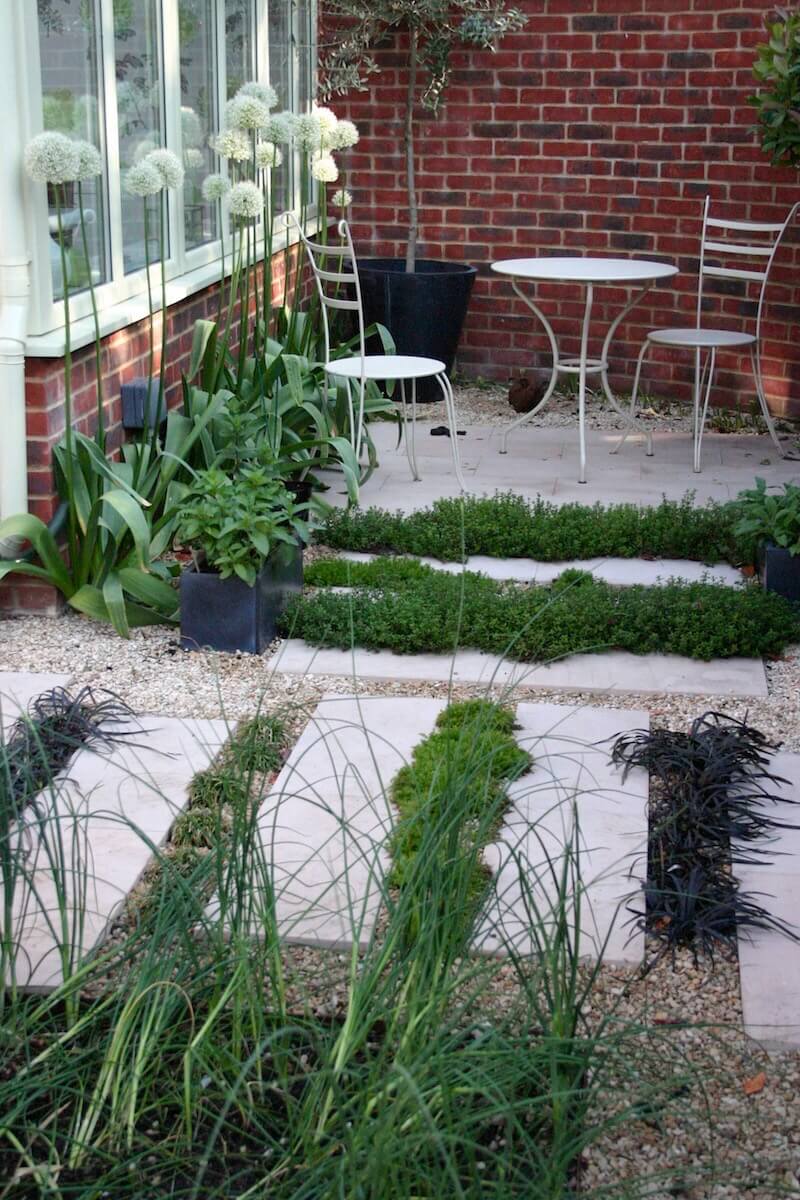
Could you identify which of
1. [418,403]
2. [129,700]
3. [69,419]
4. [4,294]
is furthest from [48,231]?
[418,403]

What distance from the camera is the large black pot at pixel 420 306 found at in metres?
7.05

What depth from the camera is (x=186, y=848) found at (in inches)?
110

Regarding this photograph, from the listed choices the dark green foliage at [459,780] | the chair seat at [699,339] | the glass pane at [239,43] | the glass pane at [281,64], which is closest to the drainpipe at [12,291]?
the dark green foliage at [459,780]

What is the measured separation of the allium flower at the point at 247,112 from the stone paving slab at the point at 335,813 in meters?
2.33

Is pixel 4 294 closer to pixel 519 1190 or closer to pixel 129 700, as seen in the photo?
pixel 129 700

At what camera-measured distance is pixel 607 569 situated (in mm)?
4660

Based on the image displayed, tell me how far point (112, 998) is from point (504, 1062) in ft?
1.90

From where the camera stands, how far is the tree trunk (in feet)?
23.6

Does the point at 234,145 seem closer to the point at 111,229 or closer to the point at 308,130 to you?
the point at 111,229

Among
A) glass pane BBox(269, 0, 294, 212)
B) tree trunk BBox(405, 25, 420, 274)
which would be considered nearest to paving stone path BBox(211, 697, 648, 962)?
glass pane BBox(269, 0, 294, 212)

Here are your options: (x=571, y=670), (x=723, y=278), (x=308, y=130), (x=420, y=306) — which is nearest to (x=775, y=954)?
(x=571, y=670)

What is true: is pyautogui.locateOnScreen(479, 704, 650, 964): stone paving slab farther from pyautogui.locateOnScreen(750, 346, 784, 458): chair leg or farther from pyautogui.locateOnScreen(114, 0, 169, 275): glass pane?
pyautogui.locateOnScreen(750, 346, 784, 458): chair leg

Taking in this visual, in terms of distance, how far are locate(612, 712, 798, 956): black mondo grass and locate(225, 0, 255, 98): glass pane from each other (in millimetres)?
3777

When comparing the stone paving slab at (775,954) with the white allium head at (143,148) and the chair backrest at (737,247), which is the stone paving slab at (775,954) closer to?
the white allium head at (143,148)
